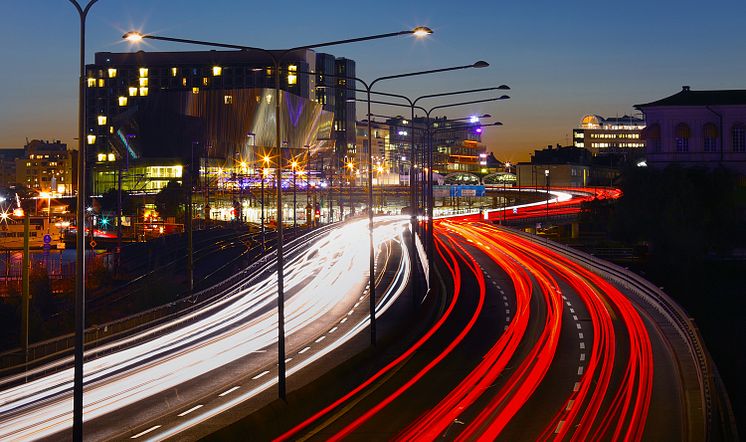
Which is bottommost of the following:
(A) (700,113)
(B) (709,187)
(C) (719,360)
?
(C) (719,360)

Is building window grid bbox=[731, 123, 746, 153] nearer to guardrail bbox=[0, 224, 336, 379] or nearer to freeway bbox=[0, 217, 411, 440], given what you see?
freeway bbox=[0, 217, 411, 440]

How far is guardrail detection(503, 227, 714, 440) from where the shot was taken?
24234 mm

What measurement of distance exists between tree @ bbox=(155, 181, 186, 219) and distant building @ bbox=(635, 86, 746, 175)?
204ft

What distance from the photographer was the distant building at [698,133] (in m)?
93.1

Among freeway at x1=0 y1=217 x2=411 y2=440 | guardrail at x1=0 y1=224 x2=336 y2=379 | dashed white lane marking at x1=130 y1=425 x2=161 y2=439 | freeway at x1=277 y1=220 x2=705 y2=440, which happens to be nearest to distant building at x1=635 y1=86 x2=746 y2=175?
freeway at x1=0 y1=217 x2=411 y2=440

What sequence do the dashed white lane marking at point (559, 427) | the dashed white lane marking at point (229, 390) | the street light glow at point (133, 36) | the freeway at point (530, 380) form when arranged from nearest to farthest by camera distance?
the street light glow at point (133, 36)
the dashed white lane marking at point (559, 427)
the freeway at point (530, 380)
the dashed white lane marking at point (229, 390)

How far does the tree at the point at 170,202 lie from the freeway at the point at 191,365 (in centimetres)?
6403

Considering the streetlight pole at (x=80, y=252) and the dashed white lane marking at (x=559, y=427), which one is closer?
the streetlight pole at (x=80, y=252)

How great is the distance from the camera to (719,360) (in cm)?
4228

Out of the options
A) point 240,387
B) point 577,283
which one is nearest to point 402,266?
point 577,283

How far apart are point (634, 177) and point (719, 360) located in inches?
1495

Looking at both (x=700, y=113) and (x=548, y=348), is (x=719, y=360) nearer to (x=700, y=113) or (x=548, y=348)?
(x=548, y=348)

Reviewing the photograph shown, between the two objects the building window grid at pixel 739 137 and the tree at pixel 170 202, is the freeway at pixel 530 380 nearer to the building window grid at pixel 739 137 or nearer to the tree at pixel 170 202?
the building window grid at pixel 739 137

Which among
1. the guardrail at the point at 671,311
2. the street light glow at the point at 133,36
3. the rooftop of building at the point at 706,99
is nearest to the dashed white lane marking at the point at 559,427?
the guardrail at the point at 671,311
